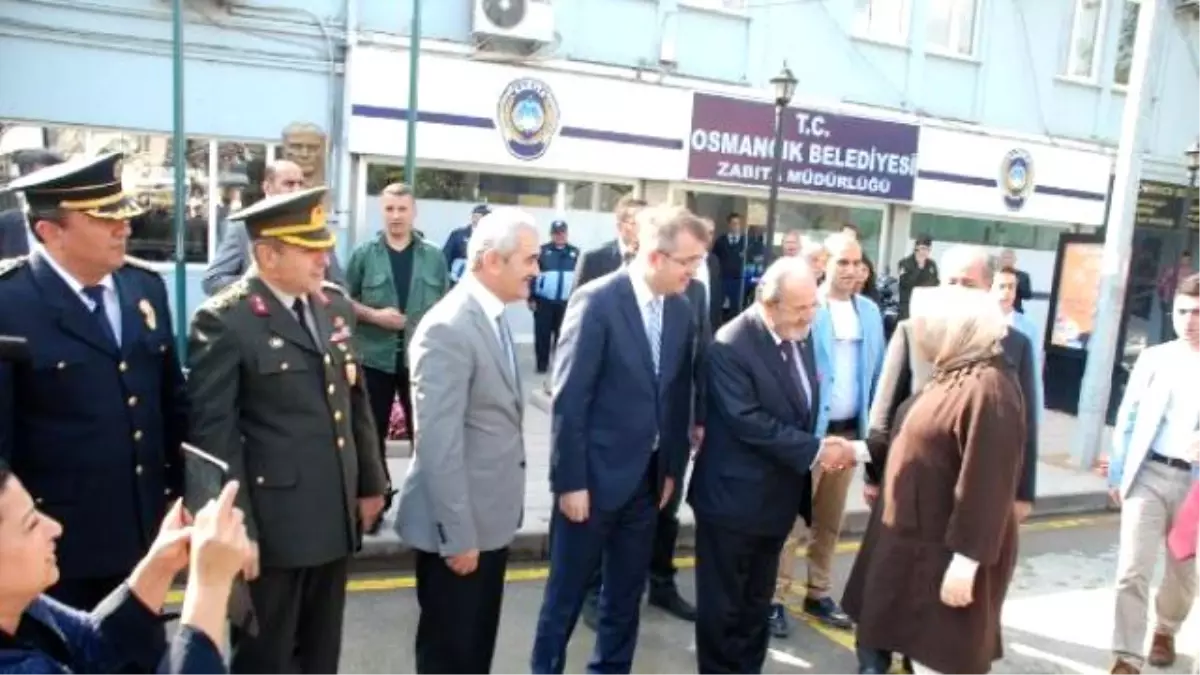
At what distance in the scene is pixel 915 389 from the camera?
3943 mm

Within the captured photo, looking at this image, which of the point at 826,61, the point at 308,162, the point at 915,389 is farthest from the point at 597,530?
the point at 826,61

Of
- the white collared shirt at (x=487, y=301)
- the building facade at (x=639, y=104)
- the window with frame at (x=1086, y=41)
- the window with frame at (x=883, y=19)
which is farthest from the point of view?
the window with frame at (x=1086, y=41)

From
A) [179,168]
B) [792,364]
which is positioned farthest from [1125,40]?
[792,364]

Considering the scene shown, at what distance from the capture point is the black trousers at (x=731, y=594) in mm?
Result: 3744

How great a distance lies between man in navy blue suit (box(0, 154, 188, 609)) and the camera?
8.74ft

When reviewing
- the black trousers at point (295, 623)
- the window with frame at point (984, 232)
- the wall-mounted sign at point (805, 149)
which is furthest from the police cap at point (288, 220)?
the window with frame at point (984, 232)

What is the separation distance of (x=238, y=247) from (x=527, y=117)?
26.0 feet

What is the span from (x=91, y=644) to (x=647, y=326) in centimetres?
234

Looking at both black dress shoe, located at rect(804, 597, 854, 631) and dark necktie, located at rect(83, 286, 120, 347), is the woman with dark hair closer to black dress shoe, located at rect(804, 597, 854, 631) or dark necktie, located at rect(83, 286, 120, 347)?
dark necktie, located at rect(83, 286, 120, 347)

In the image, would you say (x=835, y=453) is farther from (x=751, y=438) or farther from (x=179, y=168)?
(x=179, y=168)

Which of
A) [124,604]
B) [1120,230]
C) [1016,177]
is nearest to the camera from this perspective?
[124,604]

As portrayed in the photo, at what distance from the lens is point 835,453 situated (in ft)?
12.3

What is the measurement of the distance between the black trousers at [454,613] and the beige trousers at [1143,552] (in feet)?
9.19

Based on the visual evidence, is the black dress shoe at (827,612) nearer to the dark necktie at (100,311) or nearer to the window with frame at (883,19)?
the dark necktie at (100,311)
